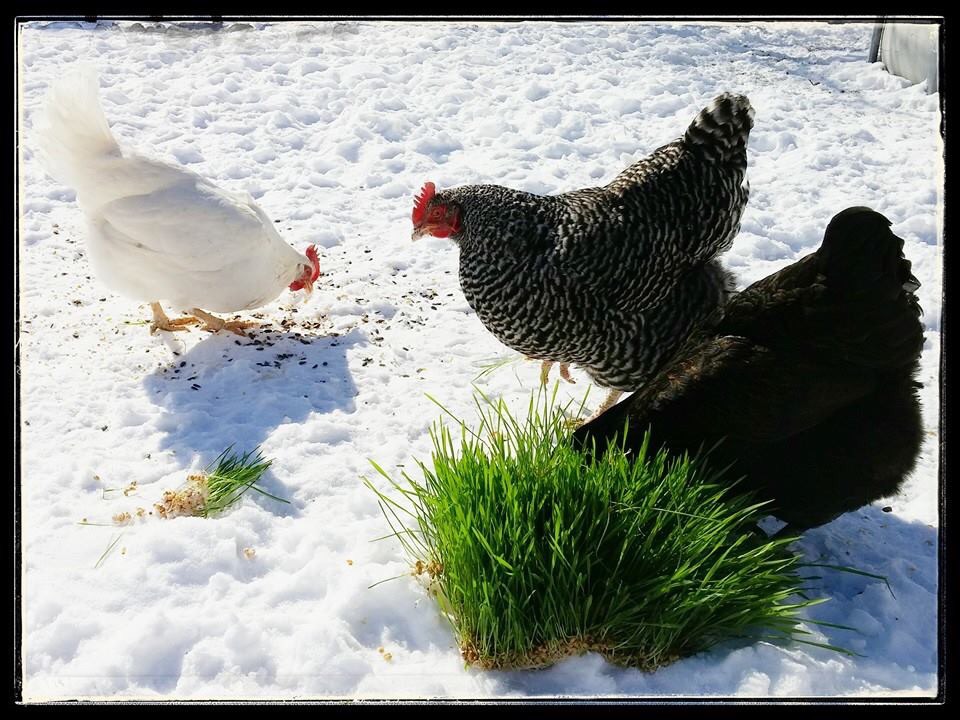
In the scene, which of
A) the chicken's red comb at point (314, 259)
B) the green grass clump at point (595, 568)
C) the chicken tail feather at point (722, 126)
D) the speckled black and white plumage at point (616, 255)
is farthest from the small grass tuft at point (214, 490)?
the chicken tail feather at point (722, 126)

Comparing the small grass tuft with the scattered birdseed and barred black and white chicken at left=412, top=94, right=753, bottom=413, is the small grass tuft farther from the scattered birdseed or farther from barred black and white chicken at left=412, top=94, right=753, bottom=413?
barred black and white chicken at left=412, top=94, right=753, bottom=413

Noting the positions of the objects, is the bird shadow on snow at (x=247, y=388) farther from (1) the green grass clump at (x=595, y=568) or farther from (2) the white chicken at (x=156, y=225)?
(1) the green grass clump at (x=595, y=568)

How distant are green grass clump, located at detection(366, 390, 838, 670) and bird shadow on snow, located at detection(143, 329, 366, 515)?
0.89 m

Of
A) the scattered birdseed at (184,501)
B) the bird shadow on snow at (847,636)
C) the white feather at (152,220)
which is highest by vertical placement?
the white feather at (152,220)

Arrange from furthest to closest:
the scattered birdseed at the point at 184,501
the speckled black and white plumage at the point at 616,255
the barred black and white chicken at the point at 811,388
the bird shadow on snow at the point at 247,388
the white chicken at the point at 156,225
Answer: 1. the white chicken at the point at 156,225
2. the bird shadow on snow at the point at 247,388
3. the speckled black and white plumage at the point at 616,255
4. the scattered birdseed at the point at 184,501
5. the barred black and white chicken at the point at 811,388

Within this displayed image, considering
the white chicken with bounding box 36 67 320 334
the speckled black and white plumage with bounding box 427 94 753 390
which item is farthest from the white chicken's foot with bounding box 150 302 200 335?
the speckled black and white plumage with bounding box 427 94 753 390

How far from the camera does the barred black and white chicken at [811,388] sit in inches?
92.7

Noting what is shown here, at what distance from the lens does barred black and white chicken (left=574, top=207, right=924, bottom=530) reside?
7.72 feet

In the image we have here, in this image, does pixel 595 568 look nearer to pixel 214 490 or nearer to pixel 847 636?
pixel 847 636

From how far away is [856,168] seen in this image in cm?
464

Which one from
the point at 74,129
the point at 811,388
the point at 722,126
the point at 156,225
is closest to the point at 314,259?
the point at 156,225

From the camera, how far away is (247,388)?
3611 mm

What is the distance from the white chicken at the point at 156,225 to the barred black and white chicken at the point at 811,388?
7.04ft

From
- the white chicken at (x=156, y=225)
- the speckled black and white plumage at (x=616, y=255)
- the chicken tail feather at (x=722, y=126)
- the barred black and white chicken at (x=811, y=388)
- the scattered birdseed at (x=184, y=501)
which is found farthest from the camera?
the white chicken at (x=156, y=225)
